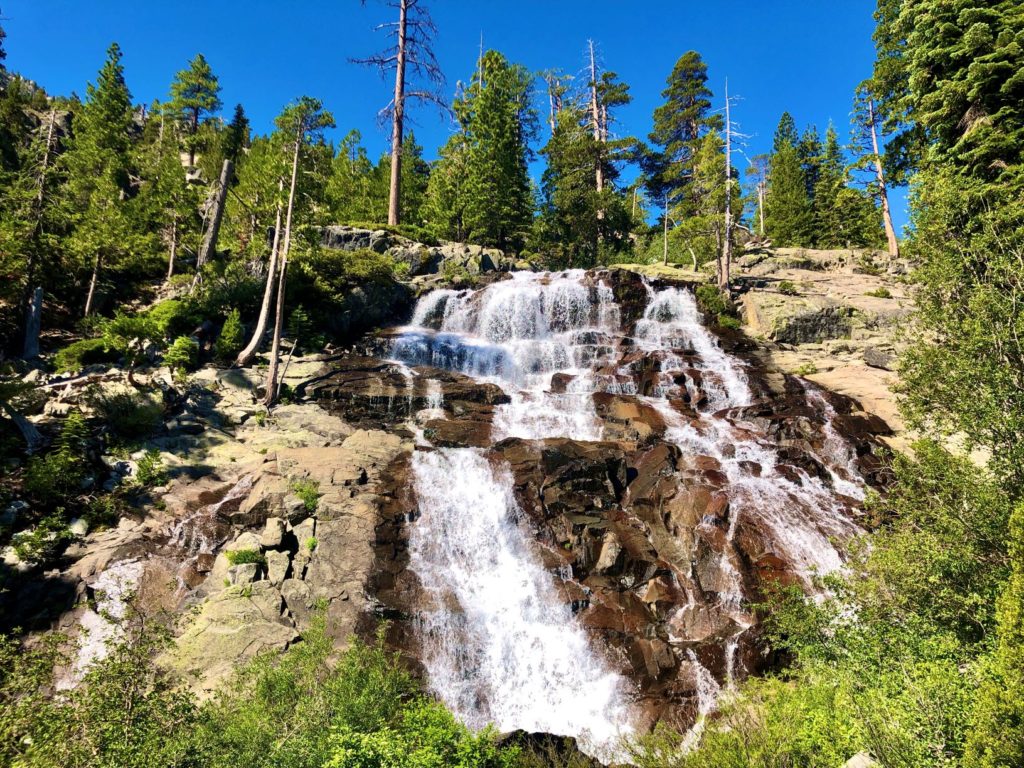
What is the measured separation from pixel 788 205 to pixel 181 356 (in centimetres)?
5488

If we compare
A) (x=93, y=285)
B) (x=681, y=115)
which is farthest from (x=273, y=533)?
(x=681, y=115)

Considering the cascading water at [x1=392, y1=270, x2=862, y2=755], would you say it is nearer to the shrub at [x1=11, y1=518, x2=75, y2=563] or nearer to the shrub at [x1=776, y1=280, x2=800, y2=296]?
the shrub at [x1=776, y1=280, x2=800, y2=296]

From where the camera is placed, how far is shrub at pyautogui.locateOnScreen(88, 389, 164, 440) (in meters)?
15.0

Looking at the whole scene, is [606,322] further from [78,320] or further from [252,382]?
[78,320]

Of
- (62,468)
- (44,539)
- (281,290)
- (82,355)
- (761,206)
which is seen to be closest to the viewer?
(44,539)

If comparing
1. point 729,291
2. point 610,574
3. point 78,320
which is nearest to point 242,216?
point 78,320

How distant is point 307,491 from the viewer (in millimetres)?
13844

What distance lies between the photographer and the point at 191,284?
24.9 meters

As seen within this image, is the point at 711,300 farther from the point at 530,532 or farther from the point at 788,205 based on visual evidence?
the point at 788,205

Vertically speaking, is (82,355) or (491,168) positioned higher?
(491,168)

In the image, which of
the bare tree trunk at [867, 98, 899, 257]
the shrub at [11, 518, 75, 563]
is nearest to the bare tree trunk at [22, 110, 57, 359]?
the shrub at [11, 518, 75, 563]

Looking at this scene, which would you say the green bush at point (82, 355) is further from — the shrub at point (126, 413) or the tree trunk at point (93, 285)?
the tree trunk at point (93, 285)

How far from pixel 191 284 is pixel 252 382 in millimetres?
9424

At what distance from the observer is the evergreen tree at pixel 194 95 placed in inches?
1832
